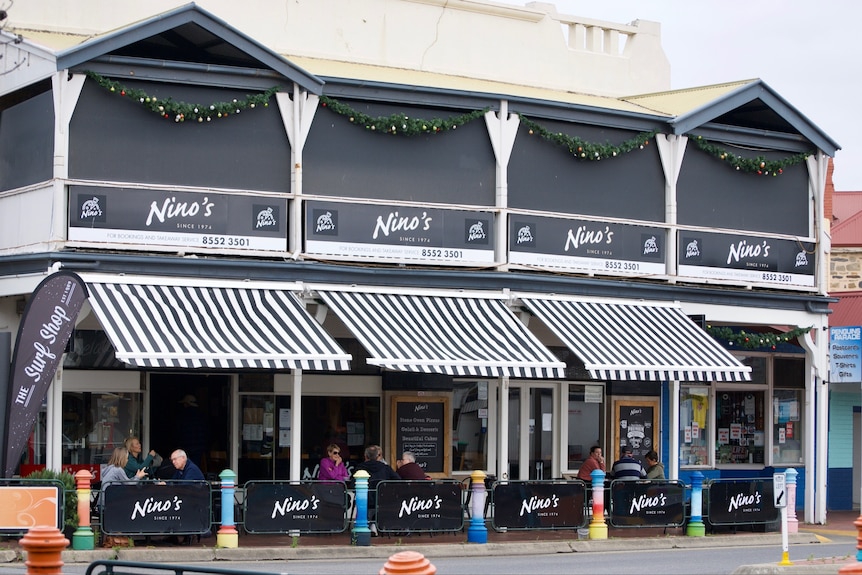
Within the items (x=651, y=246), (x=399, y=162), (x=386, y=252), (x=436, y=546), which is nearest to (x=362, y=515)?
(x=436, y=546)

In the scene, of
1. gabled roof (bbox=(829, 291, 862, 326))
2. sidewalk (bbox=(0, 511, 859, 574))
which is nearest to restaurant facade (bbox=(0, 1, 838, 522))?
sidewalk (bbox=(0, 511, 859, 574))

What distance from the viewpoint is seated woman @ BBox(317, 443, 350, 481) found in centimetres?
2045

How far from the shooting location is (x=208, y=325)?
1978cm

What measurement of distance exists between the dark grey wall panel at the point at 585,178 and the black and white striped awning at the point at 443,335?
217cm

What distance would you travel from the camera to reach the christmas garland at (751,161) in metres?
24.9

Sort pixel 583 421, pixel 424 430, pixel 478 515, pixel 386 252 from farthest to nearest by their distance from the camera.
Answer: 1. pixel 583 421
2. pixel 424 430
3. pixel 386 252
4. pixel 478 515

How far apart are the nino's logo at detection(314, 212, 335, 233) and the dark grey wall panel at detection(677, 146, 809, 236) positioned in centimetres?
672

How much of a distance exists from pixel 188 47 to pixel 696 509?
34.6 feet

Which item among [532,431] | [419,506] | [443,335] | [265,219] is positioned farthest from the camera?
[532,431]

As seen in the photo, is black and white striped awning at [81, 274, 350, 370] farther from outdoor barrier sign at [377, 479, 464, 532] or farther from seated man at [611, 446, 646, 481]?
seated man at [611, 446, 646, 481]

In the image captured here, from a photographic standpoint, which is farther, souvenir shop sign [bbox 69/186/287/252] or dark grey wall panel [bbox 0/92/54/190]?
dark grey wall panel [bbox 0/92/54/190]

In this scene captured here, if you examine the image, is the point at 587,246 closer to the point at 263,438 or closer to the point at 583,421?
the point at 583,421

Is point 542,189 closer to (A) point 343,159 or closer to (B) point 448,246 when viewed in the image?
(B) point 448,246

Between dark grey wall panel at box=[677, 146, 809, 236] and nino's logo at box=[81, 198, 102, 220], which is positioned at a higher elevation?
dark grey wall panel at box=[677, 146, 809, 236]
